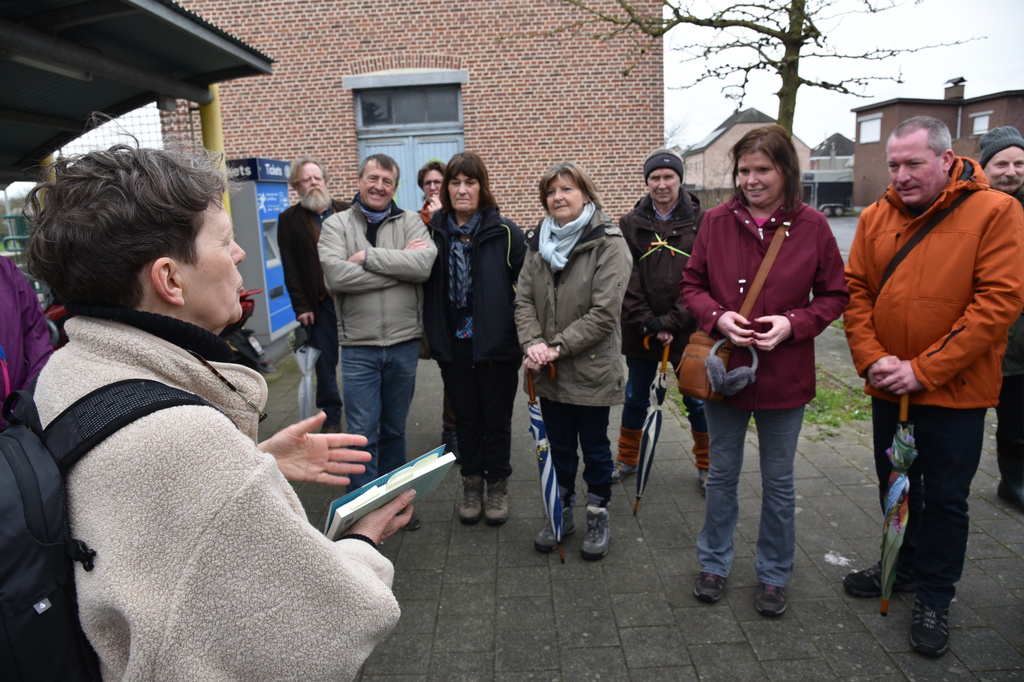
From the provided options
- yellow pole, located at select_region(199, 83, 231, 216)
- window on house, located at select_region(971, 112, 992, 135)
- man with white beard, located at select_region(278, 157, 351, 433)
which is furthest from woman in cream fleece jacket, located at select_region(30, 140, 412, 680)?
window on house, located at select_region(971, 112, 992, 135)

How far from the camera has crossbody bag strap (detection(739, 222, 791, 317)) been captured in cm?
Result: 307

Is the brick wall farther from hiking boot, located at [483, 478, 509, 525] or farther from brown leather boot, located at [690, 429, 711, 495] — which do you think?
hiking boot, located at [483, 478, 509, 525]

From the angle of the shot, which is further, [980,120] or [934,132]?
[980,120]

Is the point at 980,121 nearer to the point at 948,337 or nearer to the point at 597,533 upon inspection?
the point at 948,337

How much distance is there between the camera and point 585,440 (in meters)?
3.78

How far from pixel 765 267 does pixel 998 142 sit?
1.73 meters

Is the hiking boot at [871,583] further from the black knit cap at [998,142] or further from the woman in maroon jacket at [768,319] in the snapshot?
the black knit cap at [998,142]

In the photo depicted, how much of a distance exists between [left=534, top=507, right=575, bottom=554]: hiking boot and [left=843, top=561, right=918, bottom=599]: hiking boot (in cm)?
142

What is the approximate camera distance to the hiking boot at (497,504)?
411cm

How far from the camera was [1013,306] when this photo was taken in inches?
108

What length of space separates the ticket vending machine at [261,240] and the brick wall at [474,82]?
3676 mm

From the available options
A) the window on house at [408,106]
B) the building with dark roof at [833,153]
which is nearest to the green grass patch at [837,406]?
the window on house at [408,106]

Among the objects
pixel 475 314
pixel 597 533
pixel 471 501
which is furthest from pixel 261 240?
pixel 597 533

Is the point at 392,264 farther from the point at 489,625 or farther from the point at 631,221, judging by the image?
the point at 489,625
